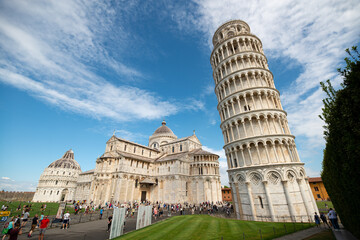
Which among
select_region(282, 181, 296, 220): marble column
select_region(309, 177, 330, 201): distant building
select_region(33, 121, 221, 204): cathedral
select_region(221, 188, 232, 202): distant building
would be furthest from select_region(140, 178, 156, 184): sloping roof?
select_region(309, 177, 330, 201): distant building

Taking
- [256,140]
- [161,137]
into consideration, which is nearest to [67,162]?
[161,137]

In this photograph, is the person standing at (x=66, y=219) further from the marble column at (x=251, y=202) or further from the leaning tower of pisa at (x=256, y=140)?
the marble column at (x=251, y=202)

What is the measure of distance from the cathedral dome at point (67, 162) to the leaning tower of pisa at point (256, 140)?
86420 millimetres

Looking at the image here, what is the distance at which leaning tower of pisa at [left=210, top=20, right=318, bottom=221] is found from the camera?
17625 mm

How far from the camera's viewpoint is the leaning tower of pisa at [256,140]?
17.6 meters

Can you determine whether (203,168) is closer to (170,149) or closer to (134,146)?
(170,149)

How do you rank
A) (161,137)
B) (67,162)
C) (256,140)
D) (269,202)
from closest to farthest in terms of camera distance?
(269,202) < (256,140) < (161,137) < (67,162)

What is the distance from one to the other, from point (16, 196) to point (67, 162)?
21433 mm

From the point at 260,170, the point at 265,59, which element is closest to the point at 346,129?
the point at 260,170

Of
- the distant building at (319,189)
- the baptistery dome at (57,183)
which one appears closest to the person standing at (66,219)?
the distant building at (319,189)

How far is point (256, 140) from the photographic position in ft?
65.2

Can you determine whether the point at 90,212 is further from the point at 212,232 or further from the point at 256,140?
the point at 256,140

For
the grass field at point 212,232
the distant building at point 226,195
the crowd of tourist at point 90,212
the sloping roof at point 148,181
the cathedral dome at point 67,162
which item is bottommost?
the grass field at point 212,232

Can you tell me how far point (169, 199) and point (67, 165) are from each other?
69074 mm
